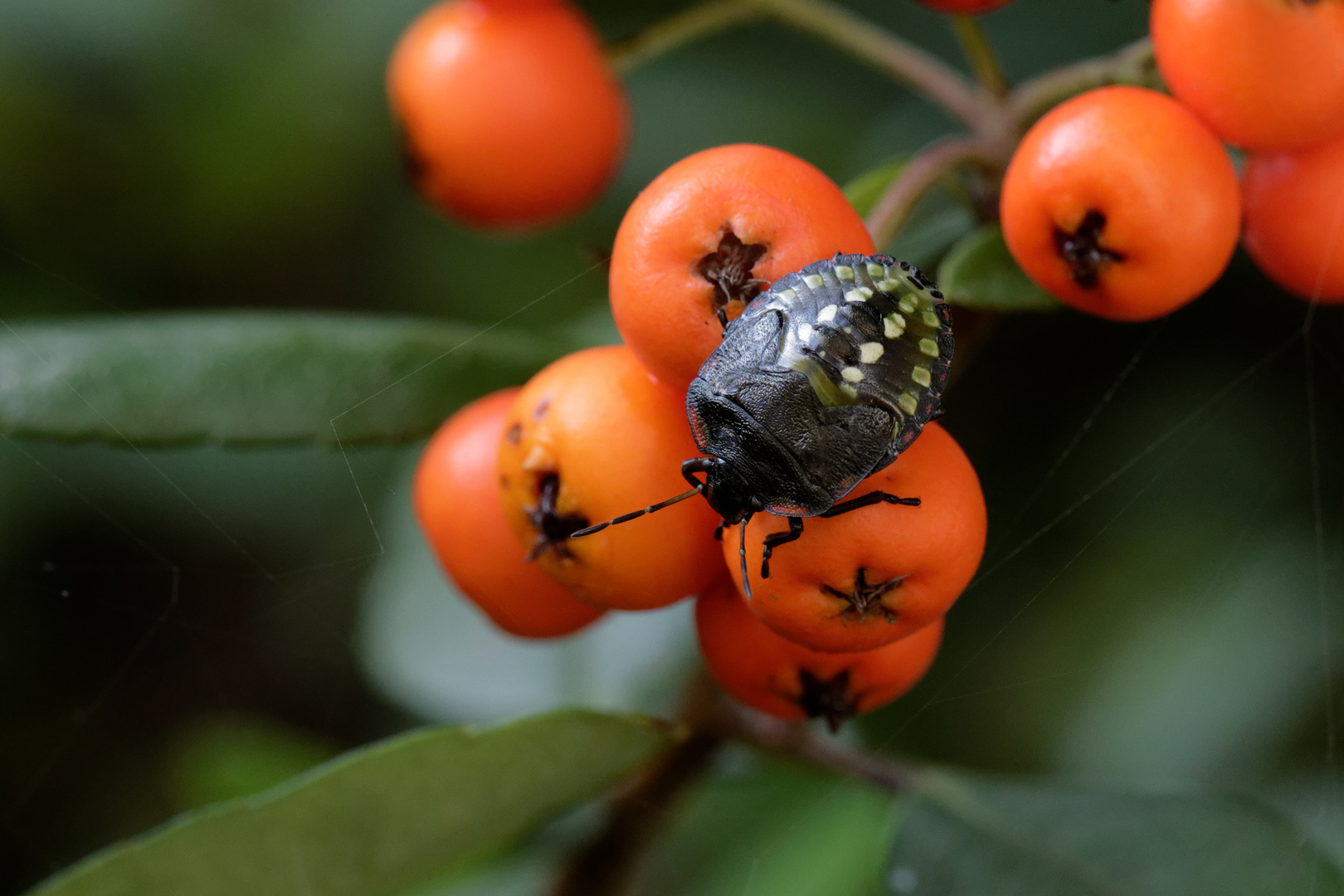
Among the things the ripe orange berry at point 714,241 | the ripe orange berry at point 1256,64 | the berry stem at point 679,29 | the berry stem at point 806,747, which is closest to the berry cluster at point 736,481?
the ripe orange berry at point 714,241

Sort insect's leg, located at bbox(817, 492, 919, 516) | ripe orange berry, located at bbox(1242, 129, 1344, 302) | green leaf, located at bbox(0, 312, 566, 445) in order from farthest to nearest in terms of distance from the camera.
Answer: green leaf, located at bbox(0, 312, 566, 445)
ripe orange berry, located at bbox(1242, 129, 1344, 302)
insect's leg, located at bbox(817, 492, 919, 516)

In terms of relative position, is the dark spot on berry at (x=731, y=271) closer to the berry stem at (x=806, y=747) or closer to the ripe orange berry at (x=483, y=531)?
the ripe orange berry at (x=483, y=531)

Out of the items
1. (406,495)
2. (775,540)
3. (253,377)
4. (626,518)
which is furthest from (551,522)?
(406,495)

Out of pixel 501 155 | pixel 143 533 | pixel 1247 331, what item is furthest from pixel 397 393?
pixel 1247 331

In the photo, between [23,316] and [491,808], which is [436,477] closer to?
[491,808]

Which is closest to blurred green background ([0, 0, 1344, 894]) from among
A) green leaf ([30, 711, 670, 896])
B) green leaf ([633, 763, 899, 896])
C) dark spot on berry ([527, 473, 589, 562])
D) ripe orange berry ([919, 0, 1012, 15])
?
green leaf ([633, 763, 899, 896])

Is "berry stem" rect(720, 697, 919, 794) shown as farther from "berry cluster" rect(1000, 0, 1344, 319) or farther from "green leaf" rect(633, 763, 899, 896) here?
"berry cluster" rect(1000, 0, 1344, 319)
